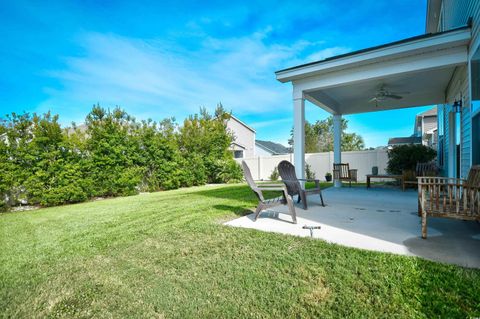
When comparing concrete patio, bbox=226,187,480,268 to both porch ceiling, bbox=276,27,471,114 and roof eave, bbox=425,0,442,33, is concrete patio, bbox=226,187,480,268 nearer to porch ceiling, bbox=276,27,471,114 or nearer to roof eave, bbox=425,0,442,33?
porch ceiling, bbox=276,27,471,114

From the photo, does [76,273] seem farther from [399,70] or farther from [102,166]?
[102,166]

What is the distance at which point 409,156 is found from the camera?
1012 cm

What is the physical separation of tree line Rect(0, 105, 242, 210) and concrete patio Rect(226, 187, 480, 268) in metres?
7.28

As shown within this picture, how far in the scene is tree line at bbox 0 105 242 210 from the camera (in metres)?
7.55

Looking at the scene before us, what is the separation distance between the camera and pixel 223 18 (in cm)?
980

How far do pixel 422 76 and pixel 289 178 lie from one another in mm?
4904

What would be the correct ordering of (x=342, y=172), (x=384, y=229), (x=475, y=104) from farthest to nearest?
(x=342, y=172)
(x=475, y=104)
(x=384, y=229)

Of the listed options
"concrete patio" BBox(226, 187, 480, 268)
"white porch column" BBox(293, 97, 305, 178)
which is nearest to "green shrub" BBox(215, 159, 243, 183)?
"white porch column" BBox(293, 97, 305, 178)

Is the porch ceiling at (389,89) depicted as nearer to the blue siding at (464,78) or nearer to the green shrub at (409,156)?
the blue siding at (464,78)

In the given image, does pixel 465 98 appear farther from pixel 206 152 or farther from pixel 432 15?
pixel 206 152

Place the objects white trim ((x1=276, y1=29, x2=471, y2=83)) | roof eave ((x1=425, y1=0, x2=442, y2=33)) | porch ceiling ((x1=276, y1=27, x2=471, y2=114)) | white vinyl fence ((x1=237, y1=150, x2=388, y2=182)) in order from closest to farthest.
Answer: white trim ((x1=276, y1=29, x2=471, y2=83)), porch ceiling ((x1=276, y1=27, x2=471, y2=114)), roof eave ((x1=425, y1=0, x2=442, y2=33)), white vinyl fence ((x1=237, y1=150, x2=388, y2=182))

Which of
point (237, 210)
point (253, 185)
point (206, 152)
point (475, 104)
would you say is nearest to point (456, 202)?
point (475, 104)

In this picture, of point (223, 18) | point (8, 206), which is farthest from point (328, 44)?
point (8, 206)

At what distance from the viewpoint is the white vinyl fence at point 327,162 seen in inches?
520
